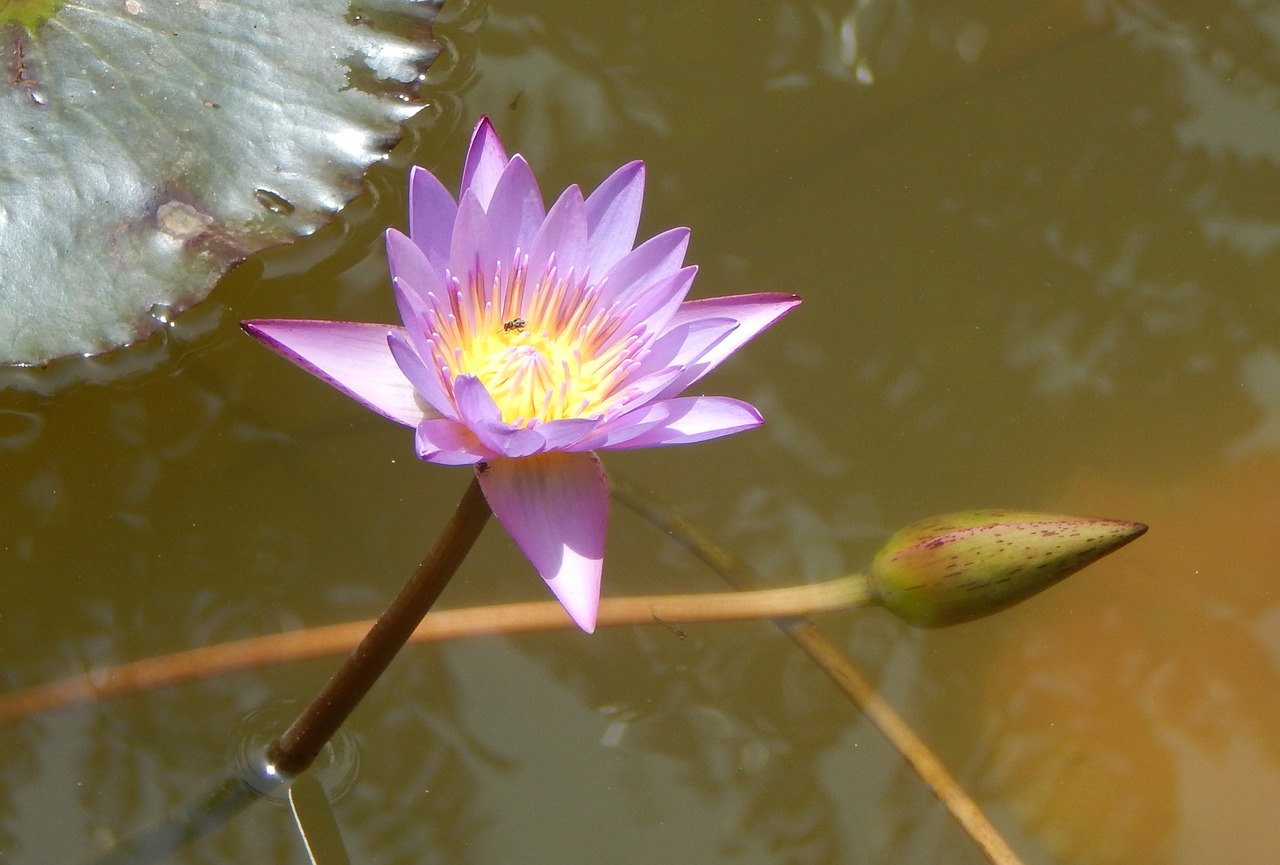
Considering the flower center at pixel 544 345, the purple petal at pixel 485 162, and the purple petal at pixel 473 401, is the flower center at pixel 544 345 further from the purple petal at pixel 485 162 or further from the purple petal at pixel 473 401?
the purple petal at pixel 473 401

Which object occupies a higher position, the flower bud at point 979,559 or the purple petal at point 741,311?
the purple petal at point 741,311

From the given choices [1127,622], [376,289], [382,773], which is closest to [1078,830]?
[1127,622]

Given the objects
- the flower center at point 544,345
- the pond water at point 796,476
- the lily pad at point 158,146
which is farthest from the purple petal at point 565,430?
the pond water at point 796,476

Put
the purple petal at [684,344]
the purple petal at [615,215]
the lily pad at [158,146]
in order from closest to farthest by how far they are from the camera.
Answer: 1. the purple petal at [684,344]
2. the purple petal at [615,215]
3. the lily pad at [158,146]

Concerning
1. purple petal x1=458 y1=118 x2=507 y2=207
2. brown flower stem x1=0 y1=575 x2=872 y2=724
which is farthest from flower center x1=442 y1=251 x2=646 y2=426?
brown flower stem x1=0 y1=575 x2=872 y2=724

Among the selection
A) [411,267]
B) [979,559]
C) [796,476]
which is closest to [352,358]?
[411,267]

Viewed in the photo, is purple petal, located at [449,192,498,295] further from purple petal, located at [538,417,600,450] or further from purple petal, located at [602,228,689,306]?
purple petal, located at [538,417,600,450]

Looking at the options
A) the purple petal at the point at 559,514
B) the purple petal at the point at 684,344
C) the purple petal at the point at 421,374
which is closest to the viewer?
the purple petal at the point at 421,374
